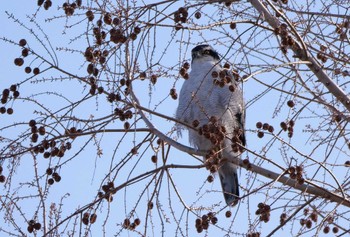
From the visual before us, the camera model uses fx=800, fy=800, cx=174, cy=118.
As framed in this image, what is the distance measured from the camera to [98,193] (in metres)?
4.17

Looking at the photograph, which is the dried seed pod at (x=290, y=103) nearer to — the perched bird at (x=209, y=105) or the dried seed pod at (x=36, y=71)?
the dried seed pod at (x=36, y=71)

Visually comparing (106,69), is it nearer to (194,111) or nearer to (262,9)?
(262,9)

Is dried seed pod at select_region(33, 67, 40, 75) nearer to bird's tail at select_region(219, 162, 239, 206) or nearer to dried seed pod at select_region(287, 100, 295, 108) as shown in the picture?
dried seed pod at select_region(287, 100, 295, 108)

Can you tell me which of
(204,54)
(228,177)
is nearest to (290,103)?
(228,177)

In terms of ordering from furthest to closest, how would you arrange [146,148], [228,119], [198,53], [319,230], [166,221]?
1. [198,53]
2. [228,119]
3. [146,148]
4. [166,221]
5. [319,230]

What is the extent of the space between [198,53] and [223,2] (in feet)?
8.57

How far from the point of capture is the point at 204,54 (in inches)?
275

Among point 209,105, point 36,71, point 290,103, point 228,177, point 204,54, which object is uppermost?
point 204,54

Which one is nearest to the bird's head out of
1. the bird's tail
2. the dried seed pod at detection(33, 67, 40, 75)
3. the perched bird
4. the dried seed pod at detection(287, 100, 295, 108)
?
the perched bird

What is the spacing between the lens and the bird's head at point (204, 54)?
691 centimetres

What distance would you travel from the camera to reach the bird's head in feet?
22.7

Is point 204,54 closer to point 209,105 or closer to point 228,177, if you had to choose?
point 209,105

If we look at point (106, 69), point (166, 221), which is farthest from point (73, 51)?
point (166, 221)

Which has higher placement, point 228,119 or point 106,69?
point 228,119
